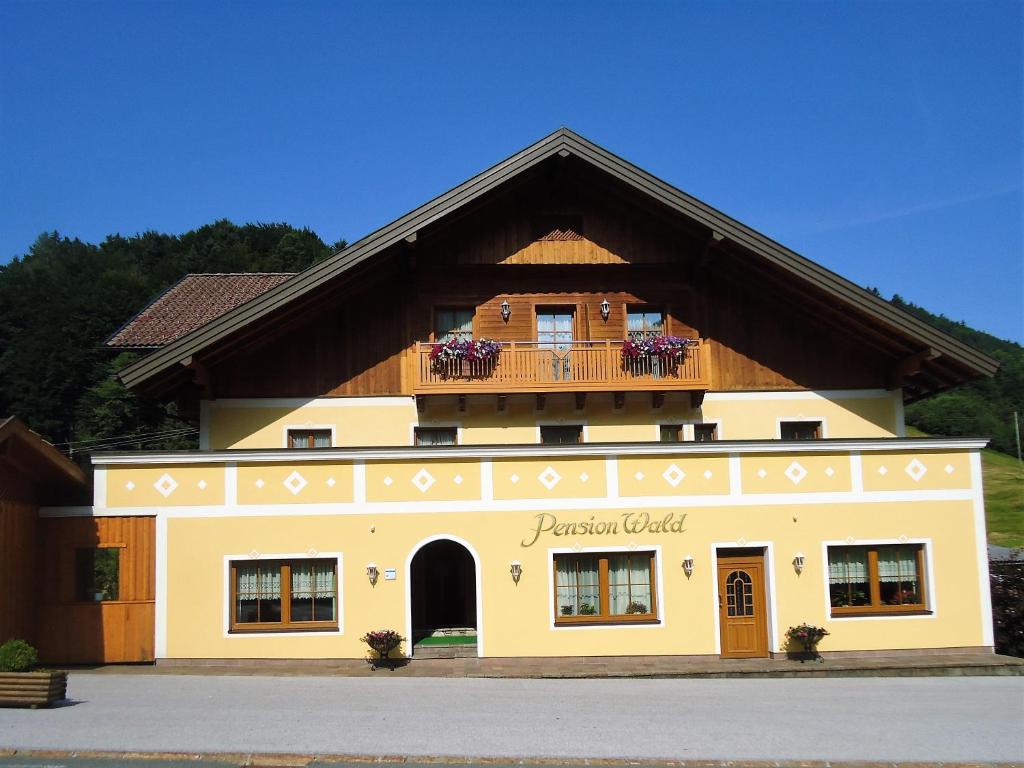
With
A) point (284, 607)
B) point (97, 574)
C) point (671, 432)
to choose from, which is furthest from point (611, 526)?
point (97, 574)

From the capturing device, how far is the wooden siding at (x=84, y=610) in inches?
650

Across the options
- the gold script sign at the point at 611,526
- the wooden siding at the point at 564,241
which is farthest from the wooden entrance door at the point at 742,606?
the wooden siding at the point at 564,241

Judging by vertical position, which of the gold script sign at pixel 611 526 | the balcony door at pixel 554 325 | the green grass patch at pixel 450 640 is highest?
the balcony door at pixel 554 325

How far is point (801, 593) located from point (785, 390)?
508 cm

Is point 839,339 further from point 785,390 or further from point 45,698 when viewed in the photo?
point 45,698

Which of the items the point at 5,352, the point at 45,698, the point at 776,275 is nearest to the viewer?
the point at 45,698

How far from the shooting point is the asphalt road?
34.9ft

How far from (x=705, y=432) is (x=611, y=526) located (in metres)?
4.45

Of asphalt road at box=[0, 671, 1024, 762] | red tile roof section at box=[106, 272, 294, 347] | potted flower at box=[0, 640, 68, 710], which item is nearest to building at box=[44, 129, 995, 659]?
asphalt road at box=[0, 671, 1024, 762]

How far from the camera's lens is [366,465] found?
17.2 m

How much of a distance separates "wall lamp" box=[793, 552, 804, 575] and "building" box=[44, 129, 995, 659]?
9cm

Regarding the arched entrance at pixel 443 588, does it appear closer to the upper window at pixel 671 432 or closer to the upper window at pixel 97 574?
the upper window at pixel 671 432

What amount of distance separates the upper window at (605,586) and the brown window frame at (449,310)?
5727mm

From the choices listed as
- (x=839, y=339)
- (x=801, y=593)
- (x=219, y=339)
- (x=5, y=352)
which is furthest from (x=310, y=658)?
(x=5, y=352)
